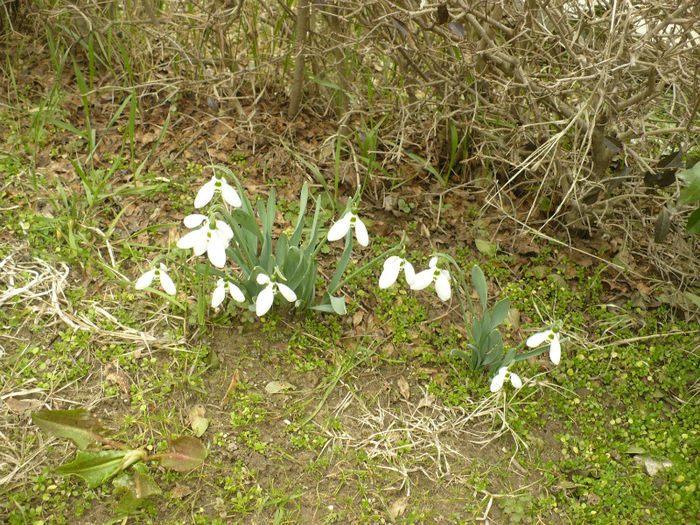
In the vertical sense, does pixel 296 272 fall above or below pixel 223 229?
below

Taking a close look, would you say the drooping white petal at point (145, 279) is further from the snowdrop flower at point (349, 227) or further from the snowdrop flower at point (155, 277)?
the snowdrop flower at point (349, 227)

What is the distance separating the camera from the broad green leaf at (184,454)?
6.35 ft

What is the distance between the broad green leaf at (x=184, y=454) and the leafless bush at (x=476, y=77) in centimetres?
148

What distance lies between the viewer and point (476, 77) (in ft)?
8.44

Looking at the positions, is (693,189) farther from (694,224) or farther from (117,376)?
(117,376)

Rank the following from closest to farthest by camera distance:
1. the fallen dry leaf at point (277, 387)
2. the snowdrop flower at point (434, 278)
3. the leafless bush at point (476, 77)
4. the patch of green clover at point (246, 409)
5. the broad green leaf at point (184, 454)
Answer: the broad green leaf at point (184, 454) → the snowdrop flower at point (434, 278) → the patch of green clover at point (246, 409) → the fallen dry leaf at point (277, 387) → the leafless bush at point (476, 77)

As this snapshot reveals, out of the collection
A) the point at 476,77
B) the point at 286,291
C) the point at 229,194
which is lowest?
the point at 286,291

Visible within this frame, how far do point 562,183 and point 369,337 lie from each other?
3.76 ft

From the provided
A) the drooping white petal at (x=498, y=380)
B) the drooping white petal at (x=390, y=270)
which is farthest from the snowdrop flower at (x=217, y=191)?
the drooping white petal at (x=498, y=380)

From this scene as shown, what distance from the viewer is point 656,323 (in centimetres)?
272

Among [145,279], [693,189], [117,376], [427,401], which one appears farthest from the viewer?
[427,401]

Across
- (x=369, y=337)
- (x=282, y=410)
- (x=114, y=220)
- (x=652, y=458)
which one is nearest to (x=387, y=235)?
(x=369, y=337)

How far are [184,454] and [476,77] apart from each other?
1.86 metres

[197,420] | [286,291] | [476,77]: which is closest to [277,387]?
[197,420]
